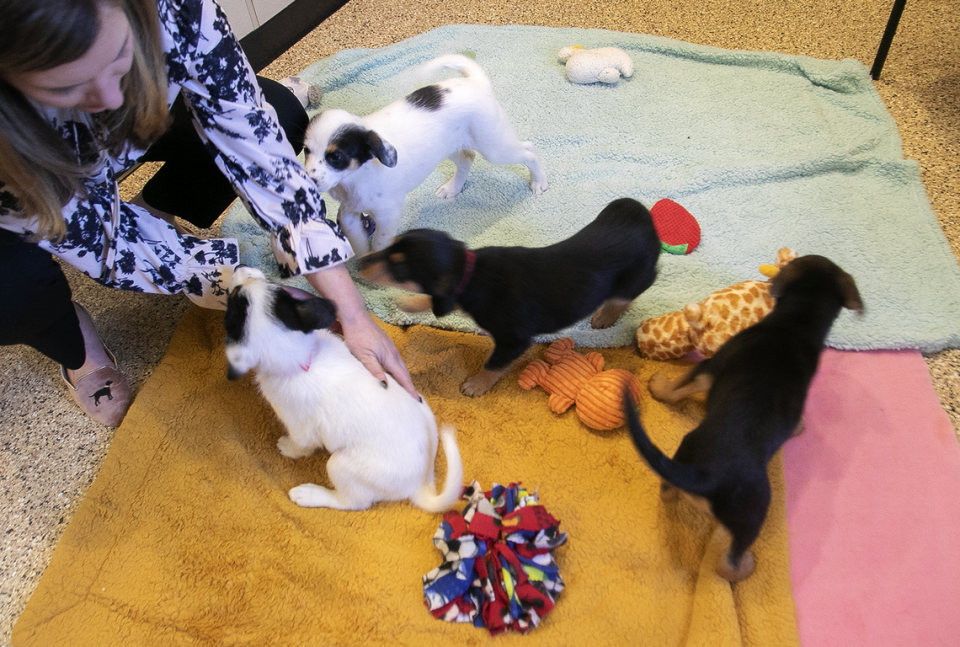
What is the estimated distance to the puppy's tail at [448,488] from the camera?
129 cm

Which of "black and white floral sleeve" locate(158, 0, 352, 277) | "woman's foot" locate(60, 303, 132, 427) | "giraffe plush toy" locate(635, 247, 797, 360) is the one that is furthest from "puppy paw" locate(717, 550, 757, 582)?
"woman's foot" locate(60, 303, 132, 427)

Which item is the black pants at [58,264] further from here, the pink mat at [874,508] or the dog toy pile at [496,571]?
the pink mat at [874,508]

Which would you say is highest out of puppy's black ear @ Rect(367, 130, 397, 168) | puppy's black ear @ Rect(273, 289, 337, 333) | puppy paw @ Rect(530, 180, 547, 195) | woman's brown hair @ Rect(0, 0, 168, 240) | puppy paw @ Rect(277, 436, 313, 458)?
woman's brown hair @ Rect(0, 0, 168, 240)

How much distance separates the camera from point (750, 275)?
1.96 metres

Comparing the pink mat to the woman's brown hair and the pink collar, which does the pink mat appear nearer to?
the pink collar

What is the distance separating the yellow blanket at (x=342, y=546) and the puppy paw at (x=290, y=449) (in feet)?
0.11

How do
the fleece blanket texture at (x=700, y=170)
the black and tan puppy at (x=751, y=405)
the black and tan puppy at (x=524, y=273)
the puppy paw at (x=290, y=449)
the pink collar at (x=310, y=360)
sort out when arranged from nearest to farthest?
the black and tan puppy at (x=751, y=405) < the pink collar at (x=310, y=360) < the black and tan puppy at (x=524, y=273) < the puppy paw at (x=290, y=449) < the fleece blanket texture at (x=700, y=170)

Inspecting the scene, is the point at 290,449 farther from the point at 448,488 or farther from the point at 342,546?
the point at 448,488

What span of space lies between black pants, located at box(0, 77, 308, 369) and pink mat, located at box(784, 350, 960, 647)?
197 centimetres

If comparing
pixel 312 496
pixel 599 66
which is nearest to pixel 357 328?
pixel 312 496

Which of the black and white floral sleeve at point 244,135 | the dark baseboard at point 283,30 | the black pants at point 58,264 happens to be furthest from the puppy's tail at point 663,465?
the dark baseboard at point 283,30

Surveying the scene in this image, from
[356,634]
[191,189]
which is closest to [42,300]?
[191,189]

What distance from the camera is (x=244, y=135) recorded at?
147 centimetres

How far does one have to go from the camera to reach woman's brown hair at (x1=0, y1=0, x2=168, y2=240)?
0.83 meters
